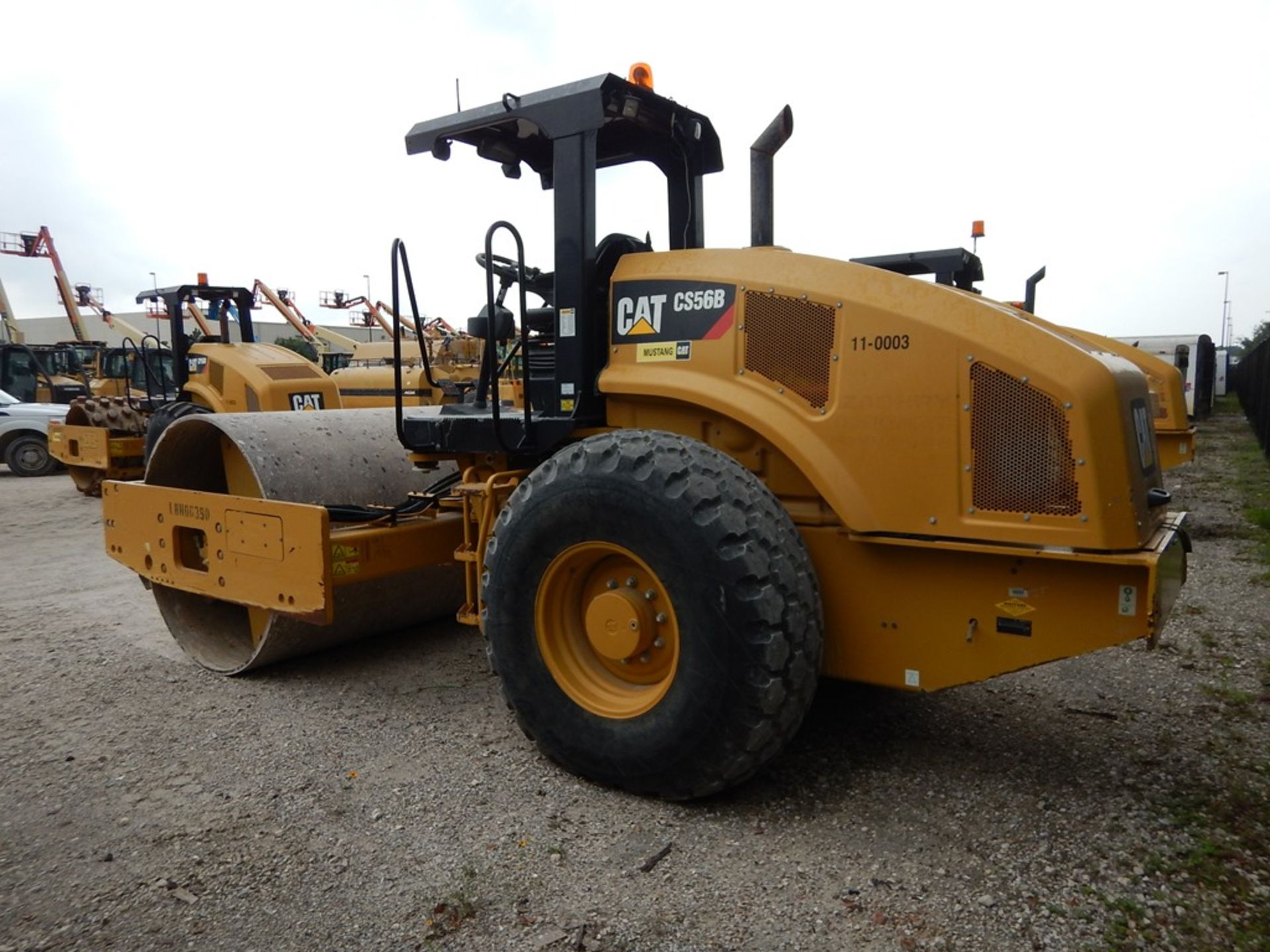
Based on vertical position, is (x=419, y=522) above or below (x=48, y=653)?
above

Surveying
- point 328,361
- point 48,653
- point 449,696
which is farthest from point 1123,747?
point 328,361

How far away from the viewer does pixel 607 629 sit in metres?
3.25

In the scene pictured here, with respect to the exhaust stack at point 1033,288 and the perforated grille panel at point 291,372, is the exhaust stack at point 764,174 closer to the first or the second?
the exhaust stack at point 1033,288

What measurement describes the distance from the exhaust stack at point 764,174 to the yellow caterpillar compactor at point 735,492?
0.04 feet

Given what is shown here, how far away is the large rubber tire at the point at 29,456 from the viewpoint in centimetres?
1538

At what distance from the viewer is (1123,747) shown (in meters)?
3.60

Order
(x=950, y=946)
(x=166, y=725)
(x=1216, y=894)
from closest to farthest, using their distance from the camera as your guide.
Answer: (x=950, y=946)
(x=1216, y=894)
(x=166, y=725)

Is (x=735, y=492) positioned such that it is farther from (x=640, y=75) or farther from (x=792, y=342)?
(x=640, y=75)

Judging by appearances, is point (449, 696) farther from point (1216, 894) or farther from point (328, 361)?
point (328, 361)

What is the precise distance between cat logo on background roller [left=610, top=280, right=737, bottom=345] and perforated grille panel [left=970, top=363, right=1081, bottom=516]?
0.91 metres

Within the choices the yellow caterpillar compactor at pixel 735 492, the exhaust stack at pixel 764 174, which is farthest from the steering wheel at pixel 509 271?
the exhaust stack at pixel 764 174

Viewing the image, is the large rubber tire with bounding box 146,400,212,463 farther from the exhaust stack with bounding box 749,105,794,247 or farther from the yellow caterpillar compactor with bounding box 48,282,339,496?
the exhaust stack with bounding box 749,105,794,247

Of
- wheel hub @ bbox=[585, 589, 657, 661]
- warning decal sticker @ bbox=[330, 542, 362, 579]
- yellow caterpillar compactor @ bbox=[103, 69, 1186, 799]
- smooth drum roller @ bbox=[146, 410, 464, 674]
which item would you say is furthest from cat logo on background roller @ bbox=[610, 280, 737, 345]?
smooth drum roller @ bbox=[146, 410, 464, 674]

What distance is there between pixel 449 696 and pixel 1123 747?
2.83 meters
